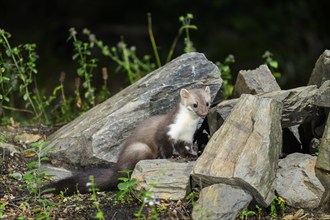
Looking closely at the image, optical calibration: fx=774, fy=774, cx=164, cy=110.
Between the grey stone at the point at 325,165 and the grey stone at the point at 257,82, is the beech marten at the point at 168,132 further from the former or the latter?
the grey stone at the point at 325,165

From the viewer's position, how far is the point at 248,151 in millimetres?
5855

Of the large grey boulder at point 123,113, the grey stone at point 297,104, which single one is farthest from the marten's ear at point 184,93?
the grey stone at point 297,104

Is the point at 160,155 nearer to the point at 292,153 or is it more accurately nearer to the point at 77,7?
the point at 292,153

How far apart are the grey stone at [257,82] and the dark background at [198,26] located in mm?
5780

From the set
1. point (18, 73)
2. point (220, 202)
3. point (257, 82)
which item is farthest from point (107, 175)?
point (18, 73)

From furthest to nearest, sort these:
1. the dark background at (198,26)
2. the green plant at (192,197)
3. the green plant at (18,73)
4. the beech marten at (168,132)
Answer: the dark background at (198,26) → the green plant at (18,73) → the beech marten at (168,132) → the green plant at (192,197)

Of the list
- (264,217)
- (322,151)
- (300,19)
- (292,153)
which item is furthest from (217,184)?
(300,19)

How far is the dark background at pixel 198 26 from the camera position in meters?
13.9

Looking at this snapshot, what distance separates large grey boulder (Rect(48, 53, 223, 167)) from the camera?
23.3ft

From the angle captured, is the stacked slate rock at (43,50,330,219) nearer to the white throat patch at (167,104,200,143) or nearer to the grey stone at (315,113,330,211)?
the grey stone at (315,113,330,211)

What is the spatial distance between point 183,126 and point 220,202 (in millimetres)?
1706

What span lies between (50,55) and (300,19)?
472 centimetres

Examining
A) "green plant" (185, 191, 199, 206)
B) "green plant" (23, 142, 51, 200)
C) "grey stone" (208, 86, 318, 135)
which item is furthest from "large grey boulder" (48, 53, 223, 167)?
"green plant" (185, 191, 199, 206)

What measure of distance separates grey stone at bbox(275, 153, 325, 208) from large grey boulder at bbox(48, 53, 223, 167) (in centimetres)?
146
